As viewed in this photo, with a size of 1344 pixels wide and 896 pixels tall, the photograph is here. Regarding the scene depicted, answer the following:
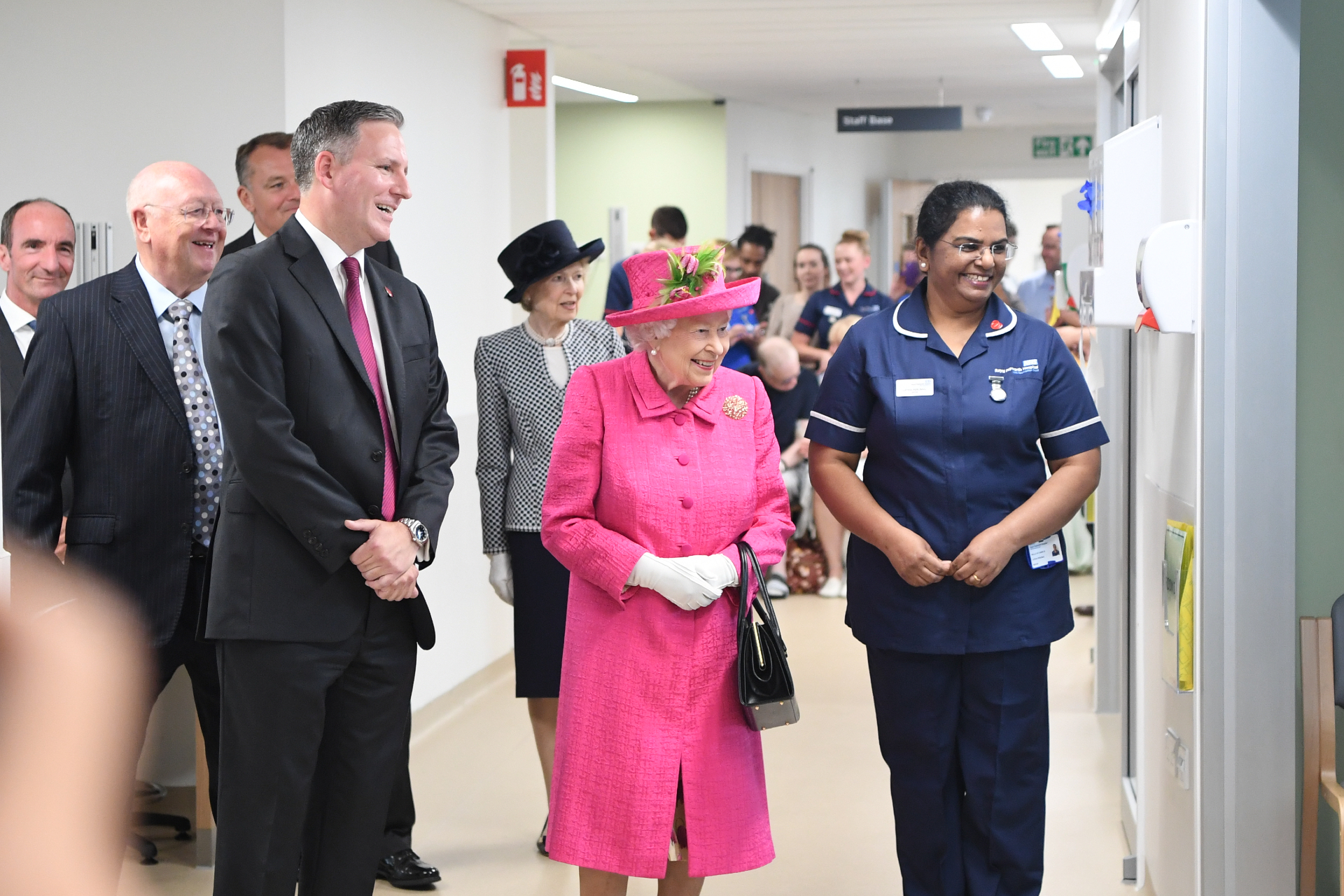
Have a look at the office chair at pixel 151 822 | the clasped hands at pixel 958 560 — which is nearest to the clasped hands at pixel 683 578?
the clasped hands at pixel 958 560

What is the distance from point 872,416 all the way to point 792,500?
4969 mm

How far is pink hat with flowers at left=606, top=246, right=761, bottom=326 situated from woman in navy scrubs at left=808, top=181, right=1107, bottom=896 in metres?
0.42

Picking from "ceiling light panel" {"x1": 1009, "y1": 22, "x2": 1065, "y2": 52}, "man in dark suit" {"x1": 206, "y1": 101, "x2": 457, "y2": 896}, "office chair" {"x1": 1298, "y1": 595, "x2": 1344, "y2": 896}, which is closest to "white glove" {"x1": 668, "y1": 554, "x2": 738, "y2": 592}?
"man in dark suit" {"x1": 206, "y1": 101, "x2": 457, "y2": 896}

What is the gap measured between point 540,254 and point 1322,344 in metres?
2.06

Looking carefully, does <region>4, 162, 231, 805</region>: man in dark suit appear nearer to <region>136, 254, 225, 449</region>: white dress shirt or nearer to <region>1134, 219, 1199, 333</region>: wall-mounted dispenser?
<region>136, 254, 225, 449</region>: white dress shirt

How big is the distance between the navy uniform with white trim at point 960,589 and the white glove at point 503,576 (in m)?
1.20

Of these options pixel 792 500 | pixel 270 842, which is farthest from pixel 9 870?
pixel 792 500

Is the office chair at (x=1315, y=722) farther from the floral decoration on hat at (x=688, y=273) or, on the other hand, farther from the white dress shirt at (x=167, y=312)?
the white dress shirt at (x=167, y=312)

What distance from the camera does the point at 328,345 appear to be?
2.50m

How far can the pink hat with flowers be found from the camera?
2.68 m

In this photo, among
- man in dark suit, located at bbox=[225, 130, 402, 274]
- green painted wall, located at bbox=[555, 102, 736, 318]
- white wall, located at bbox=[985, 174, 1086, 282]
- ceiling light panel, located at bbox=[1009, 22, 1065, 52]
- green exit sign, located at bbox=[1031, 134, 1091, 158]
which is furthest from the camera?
white wall, located at bbox=[985, 174, 1086, 282]

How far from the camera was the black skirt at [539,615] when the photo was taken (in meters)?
3.82

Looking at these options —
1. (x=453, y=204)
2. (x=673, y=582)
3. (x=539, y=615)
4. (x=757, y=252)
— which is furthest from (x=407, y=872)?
(x=757, y=252)

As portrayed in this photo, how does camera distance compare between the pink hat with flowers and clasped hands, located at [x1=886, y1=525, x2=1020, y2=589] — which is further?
clasped hands, located at [x1=886, y1=525, x2=1020, y2=589]
